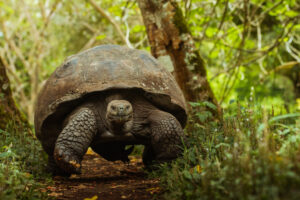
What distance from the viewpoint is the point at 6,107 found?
15.2 ft

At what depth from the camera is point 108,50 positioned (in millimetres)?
3730

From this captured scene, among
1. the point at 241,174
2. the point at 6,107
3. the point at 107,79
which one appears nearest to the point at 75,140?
the point at 107,79

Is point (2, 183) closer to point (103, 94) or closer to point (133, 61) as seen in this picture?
point (103, 94)

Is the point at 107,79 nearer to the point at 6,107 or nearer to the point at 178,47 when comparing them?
the point at 178,47

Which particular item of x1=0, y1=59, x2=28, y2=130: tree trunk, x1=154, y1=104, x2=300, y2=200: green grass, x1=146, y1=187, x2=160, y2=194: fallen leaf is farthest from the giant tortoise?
x1=0, y1=59, x2=28, y2=130: tree trunk

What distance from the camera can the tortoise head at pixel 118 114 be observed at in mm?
3117

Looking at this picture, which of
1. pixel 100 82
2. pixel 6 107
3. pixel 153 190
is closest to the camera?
pixel 153 190

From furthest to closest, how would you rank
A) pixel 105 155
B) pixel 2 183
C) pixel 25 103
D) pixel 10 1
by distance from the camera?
pixel 10 1 → pixel 25 103 → pixel 105 155 → pixel 2 183

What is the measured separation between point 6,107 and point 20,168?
2.12m

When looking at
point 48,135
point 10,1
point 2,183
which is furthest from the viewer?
point 10,1

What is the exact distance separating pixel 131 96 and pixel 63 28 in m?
11.2

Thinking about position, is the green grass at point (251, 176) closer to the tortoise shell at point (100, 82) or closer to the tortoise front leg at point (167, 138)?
the tortoise front leg at point (167, 138)

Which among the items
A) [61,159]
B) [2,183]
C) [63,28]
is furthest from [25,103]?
[2,183]

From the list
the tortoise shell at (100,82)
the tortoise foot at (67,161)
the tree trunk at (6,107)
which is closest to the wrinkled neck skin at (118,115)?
the tortoise shell at (100,82)
